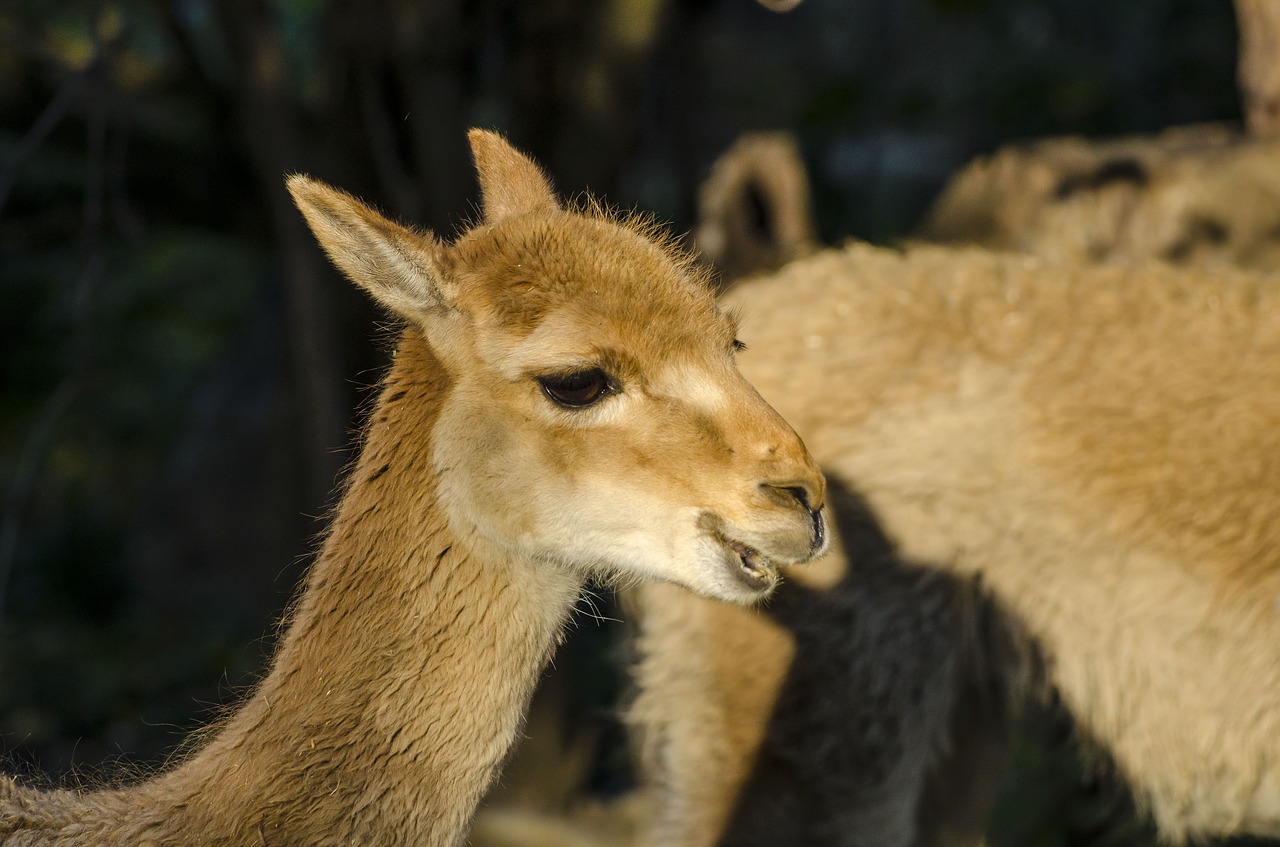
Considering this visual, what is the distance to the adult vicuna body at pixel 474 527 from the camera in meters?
2.77

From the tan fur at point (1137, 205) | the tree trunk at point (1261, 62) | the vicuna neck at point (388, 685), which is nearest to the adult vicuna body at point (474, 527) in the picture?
the vicuna neck at point (388, 685)

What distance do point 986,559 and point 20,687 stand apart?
18.0ft

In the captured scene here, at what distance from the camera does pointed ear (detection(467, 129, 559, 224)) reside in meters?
3.45

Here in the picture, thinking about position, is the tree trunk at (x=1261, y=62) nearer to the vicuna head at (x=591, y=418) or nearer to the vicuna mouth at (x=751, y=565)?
the vicuna head at (x=591, y=418)

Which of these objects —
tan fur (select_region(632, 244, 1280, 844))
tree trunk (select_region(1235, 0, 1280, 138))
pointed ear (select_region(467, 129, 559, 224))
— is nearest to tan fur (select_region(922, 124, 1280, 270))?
tree trunk (select_region(1235, 0, 1280, 138))

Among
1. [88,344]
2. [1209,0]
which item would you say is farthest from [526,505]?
[1209,0]

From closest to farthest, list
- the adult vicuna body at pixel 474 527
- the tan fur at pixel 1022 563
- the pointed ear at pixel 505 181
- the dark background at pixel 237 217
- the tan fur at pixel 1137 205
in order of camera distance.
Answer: the adult vicuna body at pixel 474 527
the pointed ear at pixel 505 181
the tan fur at pixel 1022 563
the dark background at pixel 237 217
the tan fur at pixel 1137 205

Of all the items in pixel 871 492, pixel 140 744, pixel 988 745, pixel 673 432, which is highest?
pixel 673 432

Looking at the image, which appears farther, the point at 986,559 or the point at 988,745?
the point at 988,745

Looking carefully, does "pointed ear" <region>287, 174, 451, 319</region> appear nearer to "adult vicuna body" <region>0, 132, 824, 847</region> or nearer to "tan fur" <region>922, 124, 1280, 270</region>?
"adult vicuna body" <region>0, 132, 824, 847</region>

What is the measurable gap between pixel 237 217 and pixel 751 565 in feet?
15.9

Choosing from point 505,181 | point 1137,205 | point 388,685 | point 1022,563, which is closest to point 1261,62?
point 1137,205

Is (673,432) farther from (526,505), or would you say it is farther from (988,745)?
(988,745)

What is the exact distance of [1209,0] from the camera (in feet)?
50.4
